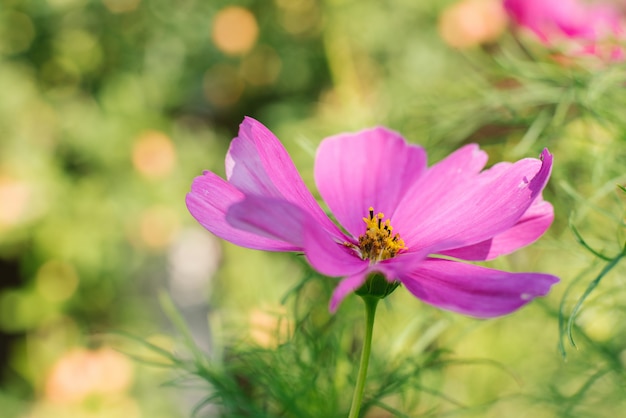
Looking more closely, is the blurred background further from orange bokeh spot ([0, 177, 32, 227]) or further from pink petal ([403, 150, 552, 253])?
pink petal ([403, 150, 552, 253])

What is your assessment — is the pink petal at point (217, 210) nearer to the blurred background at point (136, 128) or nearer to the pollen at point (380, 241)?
the pollen at point (380, 241)

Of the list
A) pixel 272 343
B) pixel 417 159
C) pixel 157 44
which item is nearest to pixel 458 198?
pixel 417 159

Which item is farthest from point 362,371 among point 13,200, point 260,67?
point 260,67

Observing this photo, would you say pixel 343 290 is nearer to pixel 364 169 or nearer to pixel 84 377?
pixel 364 169

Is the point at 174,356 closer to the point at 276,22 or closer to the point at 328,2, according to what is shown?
the point at 328,2

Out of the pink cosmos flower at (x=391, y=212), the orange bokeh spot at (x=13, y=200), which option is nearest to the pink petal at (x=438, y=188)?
the pink cosmos flower at (x=391, y=212)

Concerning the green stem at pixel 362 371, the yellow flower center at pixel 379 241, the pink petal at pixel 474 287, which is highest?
the yellow flower center at pixel 379 241

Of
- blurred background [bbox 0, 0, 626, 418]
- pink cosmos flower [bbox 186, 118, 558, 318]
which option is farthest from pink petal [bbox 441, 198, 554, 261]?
blurred background [bbox 0, 0, 626, 418]
